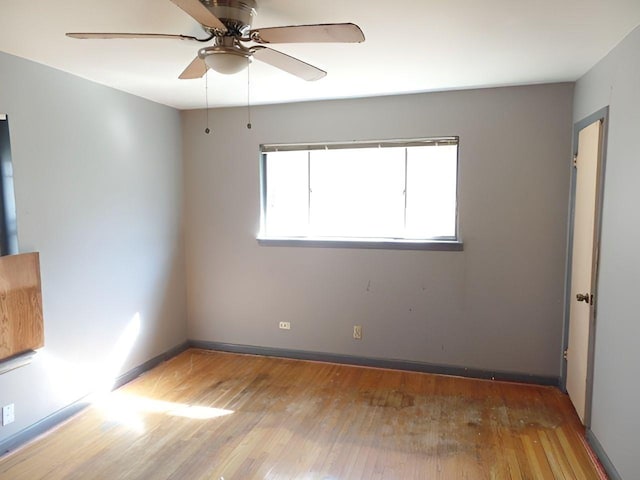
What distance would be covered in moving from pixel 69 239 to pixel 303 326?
2.05 m

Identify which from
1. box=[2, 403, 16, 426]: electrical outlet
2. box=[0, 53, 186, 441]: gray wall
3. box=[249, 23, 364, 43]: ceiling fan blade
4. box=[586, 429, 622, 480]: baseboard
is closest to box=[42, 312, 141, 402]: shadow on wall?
box=[0, 53, 186, 441]: gray wall

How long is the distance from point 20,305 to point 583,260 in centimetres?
356

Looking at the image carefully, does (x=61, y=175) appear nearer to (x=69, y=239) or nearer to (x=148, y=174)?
(x=69, y=239)

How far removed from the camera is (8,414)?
2.57m

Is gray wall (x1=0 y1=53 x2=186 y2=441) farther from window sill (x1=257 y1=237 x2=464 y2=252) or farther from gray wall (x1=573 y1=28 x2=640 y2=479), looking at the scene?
gray wall (x1=573 y1=28 x2=640 y2=479)

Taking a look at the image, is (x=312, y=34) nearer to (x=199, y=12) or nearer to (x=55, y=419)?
(x=199, y=12)

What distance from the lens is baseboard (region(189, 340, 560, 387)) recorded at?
3.45 metres

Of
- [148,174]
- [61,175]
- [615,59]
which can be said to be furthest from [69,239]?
[615,59]

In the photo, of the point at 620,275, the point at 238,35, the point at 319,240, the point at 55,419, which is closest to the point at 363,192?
the point at 319,240

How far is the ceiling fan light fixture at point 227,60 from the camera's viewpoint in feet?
5.81

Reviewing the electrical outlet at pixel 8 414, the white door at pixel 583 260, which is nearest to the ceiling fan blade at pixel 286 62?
the white door at pixel 583 260

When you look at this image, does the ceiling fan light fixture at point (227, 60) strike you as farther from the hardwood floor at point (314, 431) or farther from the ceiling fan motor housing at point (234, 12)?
the hardwood floor at point (314, 431)

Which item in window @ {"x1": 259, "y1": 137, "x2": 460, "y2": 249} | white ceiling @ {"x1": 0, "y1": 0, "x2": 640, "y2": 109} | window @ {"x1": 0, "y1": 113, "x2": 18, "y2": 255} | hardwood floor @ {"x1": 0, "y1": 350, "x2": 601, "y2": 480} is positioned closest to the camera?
white ceiling @ {"x1": 0, "y1": 0, "x2": 640, "y2": 109}

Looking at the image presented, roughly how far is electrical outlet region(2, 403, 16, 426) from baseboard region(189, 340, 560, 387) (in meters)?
1.85
